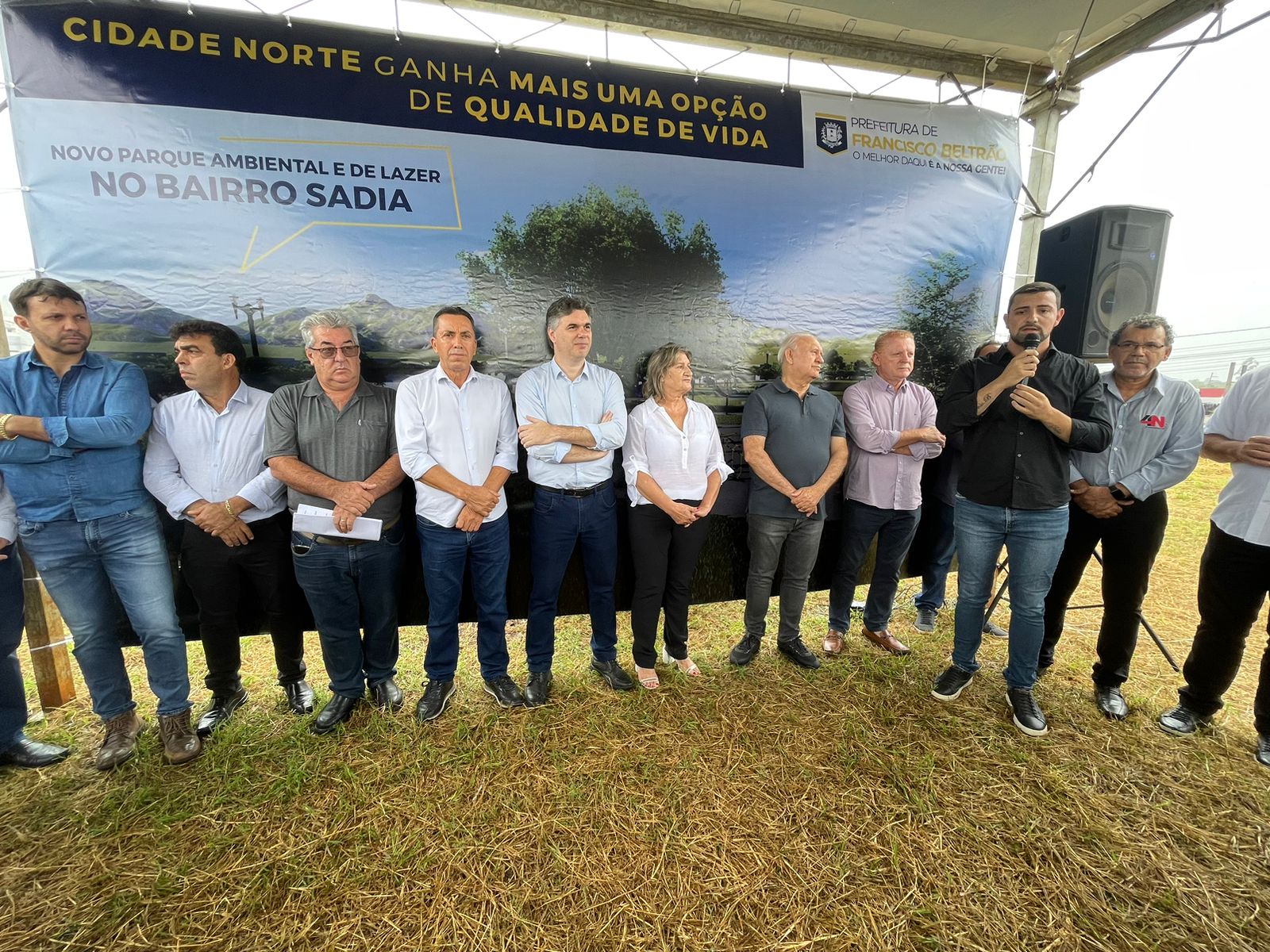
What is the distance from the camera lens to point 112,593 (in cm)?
227

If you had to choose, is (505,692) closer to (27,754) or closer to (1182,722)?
(27,754)

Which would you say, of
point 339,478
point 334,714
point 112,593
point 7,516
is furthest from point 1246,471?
point 7,516

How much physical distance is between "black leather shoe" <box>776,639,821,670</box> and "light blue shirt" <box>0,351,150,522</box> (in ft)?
10.8

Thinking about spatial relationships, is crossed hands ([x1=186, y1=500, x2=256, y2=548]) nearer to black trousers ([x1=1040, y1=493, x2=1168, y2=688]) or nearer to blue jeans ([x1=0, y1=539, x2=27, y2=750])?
blue jeans ([x1=0, y1=539, x2=27, y2=750])

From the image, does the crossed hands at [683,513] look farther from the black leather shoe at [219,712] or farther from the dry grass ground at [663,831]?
the black leather shoe at [219,712]

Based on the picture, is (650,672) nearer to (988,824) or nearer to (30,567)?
(988,824)

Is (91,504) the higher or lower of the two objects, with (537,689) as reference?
higher

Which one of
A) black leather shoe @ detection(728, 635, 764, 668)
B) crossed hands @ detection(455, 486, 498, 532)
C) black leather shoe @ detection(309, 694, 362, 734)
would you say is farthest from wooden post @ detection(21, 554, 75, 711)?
black leather shoe @ detection(728, 635, 764, 668)

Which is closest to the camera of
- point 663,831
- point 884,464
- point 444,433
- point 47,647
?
point 663,831

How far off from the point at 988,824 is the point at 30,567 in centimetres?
441

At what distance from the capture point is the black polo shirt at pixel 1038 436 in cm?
231

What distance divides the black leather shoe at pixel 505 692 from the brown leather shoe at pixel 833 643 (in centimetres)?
181

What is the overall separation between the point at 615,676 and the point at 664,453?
3.99ft

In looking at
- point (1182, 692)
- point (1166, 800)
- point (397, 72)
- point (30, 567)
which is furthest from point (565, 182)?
point (1182, 692)
